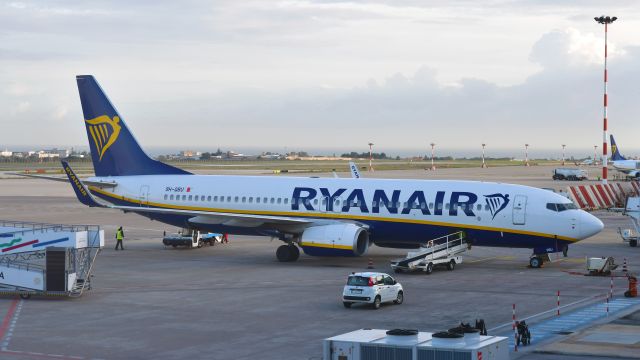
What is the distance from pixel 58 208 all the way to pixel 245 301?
5480cm

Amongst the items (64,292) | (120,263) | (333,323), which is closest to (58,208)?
(120,263)

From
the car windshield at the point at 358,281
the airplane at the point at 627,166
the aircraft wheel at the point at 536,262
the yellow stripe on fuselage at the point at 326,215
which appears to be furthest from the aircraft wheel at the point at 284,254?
the airplane at the point at 627,166

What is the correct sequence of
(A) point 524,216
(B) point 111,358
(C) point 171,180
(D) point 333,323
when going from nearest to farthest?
1. (B) point 111,358
2. (D) point 333,323
3. (A) point 524,216
4. (C) point 171,180

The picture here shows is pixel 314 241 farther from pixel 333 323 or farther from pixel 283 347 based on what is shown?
pixel 283 347

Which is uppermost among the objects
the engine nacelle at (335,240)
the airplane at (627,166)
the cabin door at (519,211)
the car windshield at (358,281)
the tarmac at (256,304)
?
the airplane at (627,166)

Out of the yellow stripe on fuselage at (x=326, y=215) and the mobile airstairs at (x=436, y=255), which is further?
the yellow stripe on fuselage at (x=326, y=215)

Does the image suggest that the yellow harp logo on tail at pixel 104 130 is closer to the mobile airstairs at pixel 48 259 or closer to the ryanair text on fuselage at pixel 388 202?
the ryanair text on fuselage at pixel 388 202

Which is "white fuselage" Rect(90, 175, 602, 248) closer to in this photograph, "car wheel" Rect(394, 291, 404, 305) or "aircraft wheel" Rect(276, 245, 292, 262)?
"aircraft wheel" Rect(276, 245, 292, 262)

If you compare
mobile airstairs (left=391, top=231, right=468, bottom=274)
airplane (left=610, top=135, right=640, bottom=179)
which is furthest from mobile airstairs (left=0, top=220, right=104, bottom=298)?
airplane (left=610, top=135, right=640, bottom=179)

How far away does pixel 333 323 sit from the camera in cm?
3316

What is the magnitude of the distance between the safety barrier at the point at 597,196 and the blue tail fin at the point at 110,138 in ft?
127

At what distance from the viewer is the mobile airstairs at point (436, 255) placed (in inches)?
1826

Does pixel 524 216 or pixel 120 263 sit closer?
pixel 524 216

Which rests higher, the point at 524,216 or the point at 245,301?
the point at 524,216
